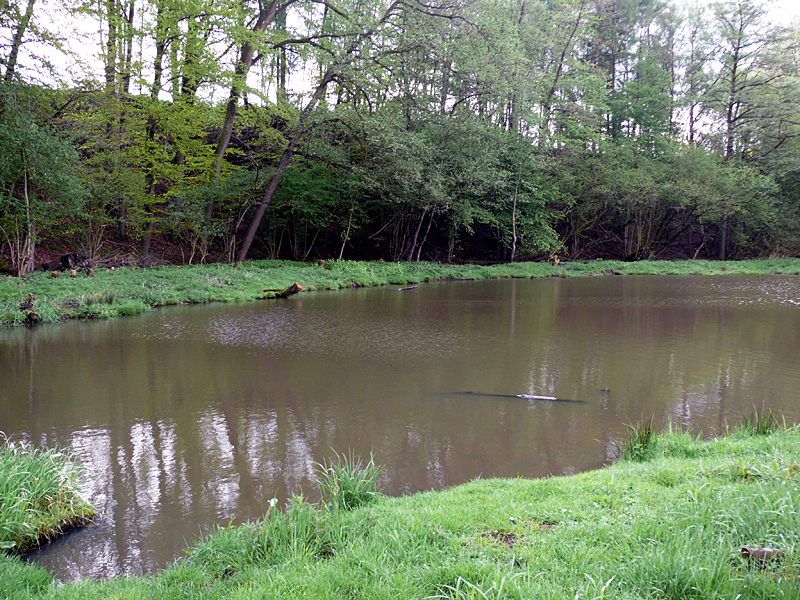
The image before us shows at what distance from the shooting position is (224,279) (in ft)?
54.3

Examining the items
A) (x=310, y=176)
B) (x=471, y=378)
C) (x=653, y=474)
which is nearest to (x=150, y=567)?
(x=653, y=474)

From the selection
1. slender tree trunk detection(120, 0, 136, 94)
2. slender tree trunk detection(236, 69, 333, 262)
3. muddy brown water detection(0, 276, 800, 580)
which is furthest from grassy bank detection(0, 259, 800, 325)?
slender tree trunk detection(120, 0, 136, 94)

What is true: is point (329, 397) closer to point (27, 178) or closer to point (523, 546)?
point (523, 546)

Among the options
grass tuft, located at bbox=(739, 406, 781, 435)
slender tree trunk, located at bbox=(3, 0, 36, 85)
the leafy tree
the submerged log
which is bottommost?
grass tuft, located at bbox=(739, 406, 781, 435)

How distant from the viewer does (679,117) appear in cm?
3559

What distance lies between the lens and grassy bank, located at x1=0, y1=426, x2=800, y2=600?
2.19m

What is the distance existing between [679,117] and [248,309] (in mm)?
34002

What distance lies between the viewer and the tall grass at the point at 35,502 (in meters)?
3.25

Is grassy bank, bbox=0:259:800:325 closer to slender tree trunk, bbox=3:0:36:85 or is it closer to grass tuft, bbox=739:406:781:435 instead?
slender tree trunk, bbox=3:0:36:85

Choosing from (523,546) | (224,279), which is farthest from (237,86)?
(523,546)

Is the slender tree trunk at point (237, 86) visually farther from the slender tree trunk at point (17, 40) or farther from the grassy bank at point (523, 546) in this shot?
the grassy bank at point (523, 546)

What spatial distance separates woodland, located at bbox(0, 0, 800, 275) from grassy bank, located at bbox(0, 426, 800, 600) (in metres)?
14.6

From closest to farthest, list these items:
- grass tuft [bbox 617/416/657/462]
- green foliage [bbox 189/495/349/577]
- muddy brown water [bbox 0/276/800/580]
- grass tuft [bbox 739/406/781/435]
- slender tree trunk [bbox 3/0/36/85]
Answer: green foliage [bbox 189/495/349/577] < muddy brown water [bbox 0/276/800/580] < grass tuft [bbox 617/416/657/462] < grass tuft [bbox 739/406/781/435] < slender tree trunk [bbox 3/0/36/85]

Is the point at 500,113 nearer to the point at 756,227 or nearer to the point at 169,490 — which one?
the point at 756,227
